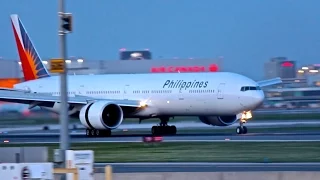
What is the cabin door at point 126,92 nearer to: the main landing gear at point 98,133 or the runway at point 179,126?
the main landing gear at point 98,133

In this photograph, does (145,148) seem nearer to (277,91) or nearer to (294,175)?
(294,175)

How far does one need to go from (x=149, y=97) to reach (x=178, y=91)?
232 cm

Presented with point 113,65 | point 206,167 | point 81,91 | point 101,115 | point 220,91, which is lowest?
point 206,167

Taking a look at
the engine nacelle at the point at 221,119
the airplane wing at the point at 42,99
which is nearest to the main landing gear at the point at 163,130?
the engine nacelle at the point at 221,119

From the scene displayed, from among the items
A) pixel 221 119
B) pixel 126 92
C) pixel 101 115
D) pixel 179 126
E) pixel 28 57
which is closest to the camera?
pixel 101 115

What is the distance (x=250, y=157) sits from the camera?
110ft

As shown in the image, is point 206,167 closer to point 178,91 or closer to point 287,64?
point 178,91

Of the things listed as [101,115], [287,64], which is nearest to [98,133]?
[101,115]

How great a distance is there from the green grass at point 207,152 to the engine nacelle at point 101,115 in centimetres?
687

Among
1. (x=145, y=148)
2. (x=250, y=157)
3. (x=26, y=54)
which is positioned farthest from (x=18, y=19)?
(x=250, y=157)

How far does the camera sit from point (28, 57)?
59.8 metres

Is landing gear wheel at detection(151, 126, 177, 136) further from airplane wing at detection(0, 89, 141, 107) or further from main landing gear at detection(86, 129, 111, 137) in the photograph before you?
main landing gear at detection(86, 129, 111, 137)

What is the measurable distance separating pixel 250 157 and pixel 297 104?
89.1m

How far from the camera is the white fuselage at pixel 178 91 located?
50.8 m
